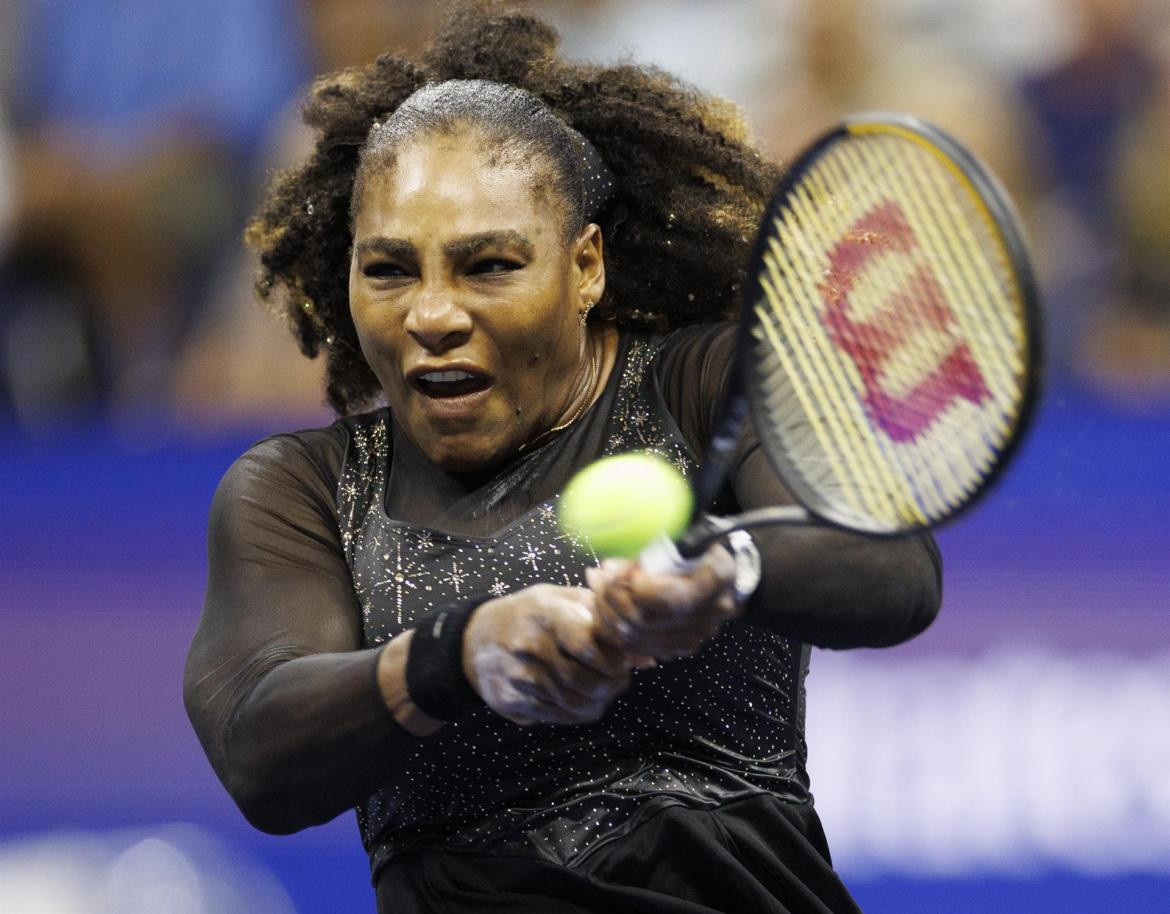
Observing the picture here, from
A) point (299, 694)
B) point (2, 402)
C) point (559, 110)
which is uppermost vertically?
point (2, 402)

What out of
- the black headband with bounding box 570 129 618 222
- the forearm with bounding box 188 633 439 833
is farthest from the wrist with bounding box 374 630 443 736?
the black headband with bounding box 570 129 618 222

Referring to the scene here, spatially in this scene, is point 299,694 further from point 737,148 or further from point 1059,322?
point 1059,322

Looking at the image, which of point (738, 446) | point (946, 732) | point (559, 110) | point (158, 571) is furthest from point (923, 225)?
point (158, 571)

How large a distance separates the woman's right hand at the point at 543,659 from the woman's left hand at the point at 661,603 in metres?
0.02

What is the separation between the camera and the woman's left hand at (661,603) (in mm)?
1290

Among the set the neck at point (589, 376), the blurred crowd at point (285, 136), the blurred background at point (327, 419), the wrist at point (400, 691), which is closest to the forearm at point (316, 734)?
the wrist at point (400, 691)

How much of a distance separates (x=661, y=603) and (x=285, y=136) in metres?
2.77

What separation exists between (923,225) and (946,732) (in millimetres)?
1580

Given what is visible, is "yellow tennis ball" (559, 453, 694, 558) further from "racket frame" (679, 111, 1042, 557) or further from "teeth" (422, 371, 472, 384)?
"teeth" (422, 371, 472, 384)

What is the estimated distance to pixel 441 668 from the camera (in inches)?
54.9

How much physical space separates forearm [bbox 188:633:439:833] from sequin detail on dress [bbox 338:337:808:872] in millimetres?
124

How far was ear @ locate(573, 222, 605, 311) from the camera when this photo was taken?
171cm

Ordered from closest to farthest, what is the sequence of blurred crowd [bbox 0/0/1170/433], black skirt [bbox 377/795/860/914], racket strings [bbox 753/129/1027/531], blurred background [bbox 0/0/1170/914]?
1. racket strings [bbox 753/129/1027/531]
2. black skirt [bbox 377/795/860/914]
3. blurred background [bbox 0/0/1170/914]
4. blurred crowd [bbox 0/0/1170/433]

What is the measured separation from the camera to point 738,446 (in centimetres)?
157
